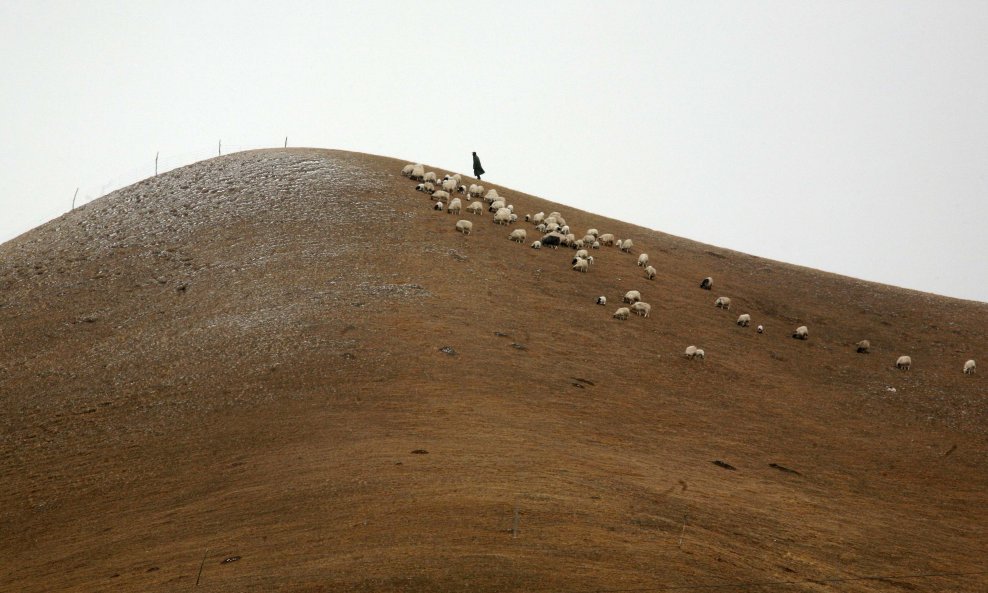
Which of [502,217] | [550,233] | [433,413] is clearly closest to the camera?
[433,413]

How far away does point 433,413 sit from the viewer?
24.1 meters

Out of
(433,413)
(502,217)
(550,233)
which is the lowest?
(433,413)

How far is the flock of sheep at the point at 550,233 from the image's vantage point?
123ft

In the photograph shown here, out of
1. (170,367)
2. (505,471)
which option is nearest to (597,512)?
(505,471)

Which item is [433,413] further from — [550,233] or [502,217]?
[502,217]

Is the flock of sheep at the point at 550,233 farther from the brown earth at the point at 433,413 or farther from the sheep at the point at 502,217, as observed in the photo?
the brown earth at the point at 433,413

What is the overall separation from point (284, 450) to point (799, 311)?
3064 centimetres

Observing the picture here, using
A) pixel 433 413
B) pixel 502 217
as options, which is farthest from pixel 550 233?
pixel 433 413

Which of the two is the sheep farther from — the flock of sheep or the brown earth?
the brown earth

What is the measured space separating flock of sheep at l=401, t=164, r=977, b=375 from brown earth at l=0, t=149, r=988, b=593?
76 centimetres

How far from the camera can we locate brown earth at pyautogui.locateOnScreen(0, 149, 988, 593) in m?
17.3

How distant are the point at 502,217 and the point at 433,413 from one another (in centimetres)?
2204

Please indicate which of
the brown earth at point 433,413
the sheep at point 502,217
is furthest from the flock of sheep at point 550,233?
the brown earth at point 433,413

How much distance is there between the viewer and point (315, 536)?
1719 cm
